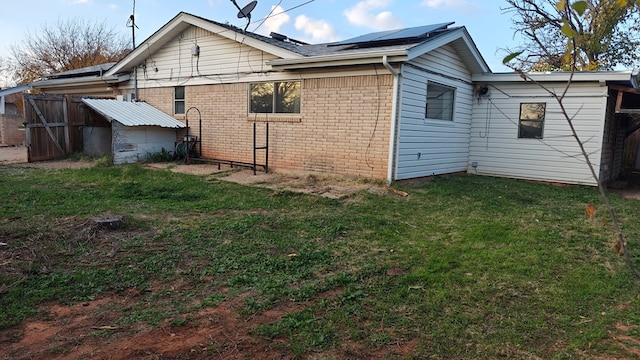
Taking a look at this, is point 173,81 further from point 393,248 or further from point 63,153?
point 393,248

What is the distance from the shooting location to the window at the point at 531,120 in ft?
35.4

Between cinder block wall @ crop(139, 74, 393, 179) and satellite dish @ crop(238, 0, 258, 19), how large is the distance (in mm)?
1738

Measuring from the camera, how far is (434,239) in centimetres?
535

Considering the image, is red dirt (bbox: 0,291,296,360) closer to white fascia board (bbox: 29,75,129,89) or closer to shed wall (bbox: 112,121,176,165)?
shed wall (bbox: 112,121,176,165)

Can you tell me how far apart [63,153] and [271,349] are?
1281cm

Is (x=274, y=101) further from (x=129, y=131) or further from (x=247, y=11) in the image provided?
(x=129, y=131)

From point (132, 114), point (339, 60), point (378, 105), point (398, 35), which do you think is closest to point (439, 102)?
point (398, 35)

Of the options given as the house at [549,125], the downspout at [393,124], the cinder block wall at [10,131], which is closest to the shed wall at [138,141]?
the downspout at [393,124]

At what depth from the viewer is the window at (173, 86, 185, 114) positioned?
1305 cm

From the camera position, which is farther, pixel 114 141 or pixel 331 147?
pixel 114 141

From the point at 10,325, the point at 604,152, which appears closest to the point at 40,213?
the point at 10,325

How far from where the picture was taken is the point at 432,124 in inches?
392

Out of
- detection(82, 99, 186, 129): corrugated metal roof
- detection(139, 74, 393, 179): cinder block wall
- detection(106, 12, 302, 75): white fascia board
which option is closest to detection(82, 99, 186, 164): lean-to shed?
detection(82, 99, 186, 129): corrugated metal roof

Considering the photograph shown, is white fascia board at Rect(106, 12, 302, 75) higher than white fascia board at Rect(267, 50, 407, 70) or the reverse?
higher
